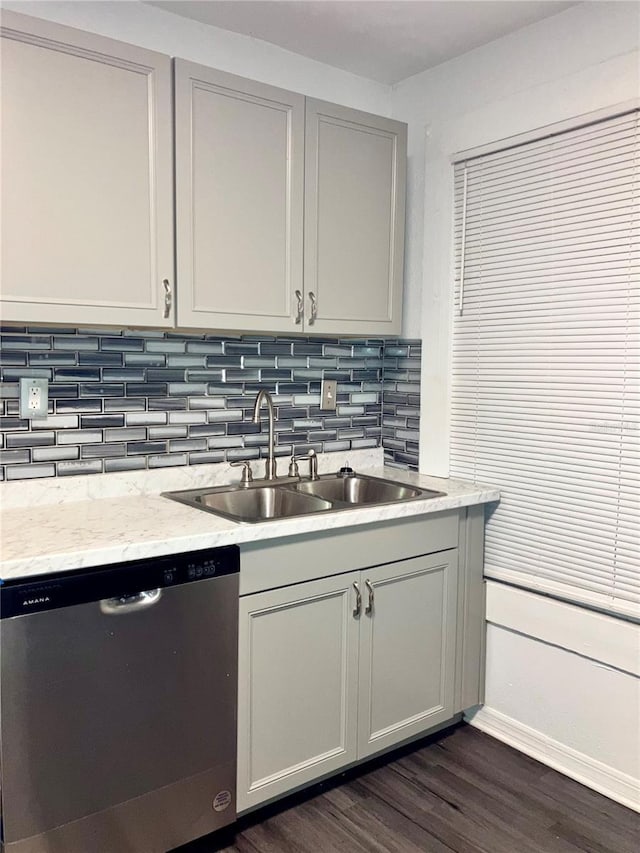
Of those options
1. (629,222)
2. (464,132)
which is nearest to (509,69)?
(464,132)

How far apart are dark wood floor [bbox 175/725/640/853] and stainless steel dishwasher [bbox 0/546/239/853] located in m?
0.24

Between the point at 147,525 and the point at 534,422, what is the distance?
1.37m

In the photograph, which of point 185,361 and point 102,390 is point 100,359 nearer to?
point 102,390

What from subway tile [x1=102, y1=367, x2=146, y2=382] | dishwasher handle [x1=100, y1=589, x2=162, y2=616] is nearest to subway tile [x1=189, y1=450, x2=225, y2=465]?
subway tile [x1=102, y1=367, x2=146, y2=382]

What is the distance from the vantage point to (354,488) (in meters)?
2.78

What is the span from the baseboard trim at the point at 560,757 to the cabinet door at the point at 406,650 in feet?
0.69

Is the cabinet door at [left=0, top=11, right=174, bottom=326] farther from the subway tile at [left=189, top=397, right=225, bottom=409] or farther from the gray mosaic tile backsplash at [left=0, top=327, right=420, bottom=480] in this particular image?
the subway tile at [left=189, top=397, right=225, bottom=409]

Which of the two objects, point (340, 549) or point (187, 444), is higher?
point (187, 444)

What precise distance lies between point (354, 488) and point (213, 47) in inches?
65.7

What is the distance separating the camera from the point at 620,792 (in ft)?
7.30

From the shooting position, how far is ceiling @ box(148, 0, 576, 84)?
2.24 m

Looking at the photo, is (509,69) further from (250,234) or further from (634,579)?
(634,579)

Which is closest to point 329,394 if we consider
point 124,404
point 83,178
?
point 124,404

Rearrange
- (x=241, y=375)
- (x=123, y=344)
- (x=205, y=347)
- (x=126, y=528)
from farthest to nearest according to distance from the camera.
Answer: (x=241, y=375), (x=205, y=347), (x=123, y=344), (x=126, y=528)
